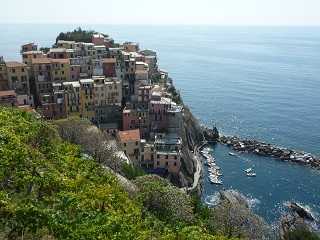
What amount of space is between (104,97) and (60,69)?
11.3m

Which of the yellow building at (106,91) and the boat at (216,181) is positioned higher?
the yellow building at (106,91)

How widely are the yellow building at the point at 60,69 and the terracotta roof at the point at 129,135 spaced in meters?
18.9

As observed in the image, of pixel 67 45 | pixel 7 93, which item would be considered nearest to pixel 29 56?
pixel 67 45

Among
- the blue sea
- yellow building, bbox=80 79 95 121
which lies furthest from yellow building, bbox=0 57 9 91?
the blue sea

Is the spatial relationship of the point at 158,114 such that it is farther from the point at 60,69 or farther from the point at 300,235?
the point at 300,235

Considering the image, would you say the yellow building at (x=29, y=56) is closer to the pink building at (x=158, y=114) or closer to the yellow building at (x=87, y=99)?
the yellow building at (x=87, y=99)

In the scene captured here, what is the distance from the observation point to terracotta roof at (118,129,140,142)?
78812 mm

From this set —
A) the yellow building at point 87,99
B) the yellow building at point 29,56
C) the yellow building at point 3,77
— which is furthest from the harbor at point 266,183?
the yellow building at point 3,77

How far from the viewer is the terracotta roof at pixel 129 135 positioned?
259ft

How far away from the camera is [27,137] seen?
135 ft

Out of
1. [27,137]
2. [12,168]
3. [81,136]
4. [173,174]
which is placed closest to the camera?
[12,168]

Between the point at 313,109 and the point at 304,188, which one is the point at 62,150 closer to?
the point at 304,188

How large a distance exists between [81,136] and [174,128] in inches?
1216

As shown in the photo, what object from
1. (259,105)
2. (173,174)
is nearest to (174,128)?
(173,174)
